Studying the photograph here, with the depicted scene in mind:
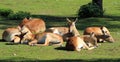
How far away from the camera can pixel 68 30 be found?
1595 cm

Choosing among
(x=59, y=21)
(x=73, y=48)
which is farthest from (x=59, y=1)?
(x=73, y=48)

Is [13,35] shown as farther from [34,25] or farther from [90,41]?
[90,41]

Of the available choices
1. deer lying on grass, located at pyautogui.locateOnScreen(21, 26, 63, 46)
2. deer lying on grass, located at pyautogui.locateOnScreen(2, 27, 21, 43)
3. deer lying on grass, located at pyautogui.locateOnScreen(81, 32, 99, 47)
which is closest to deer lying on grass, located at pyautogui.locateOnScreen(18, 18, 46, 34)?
deer lying on grass, located at pyautogui.locateOnScreen(2, 27, 21, 43)

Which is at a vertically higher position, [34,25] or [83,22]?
[34,25]

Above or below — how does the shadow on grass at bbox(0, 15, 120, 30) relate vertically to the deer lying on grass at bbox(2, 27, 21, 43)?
below

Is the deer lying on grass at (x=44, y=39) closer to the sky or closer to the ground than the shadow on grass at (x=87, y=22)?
closer to the sky

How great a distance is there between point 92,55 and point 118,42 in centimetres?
319

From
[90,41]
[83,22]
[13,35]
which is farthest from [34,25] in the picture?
[83,22]

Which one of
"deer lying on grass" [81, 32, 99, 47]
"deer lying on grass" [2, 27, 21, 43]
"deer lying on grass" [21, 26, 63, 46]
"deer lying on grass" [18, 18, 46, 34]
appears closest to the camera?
"deer lying on grass" [81, 32, 99, 47]

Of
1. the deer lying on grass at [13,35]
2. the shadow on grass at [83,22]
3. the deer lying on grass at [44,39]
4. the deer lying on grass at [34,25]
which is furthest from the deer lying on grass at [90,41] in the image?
the shadow on grass at [83,22]

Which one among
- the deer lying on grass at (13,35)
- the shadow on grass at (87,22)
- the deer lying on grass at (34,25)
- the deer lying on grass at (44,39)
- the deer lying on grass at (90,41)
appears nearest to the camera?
the deer lying on grass at (90,41)

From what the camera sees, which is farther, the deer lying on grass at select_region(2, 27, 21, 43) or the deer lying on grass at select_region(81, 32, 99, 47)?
the deer lying on grass at select_region(2, 27, 21, 43)

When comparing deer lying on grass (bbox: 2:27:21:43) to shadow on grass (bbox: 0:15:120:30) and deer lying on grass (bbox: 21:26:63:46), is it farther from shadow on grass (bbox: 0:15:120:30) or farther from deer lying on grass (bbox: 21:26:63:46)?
shadow on grass (bbox: 0:15:120:30)

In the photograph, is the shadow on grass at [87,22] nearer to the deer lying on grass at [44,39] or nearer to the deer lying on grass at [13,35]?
the deer lying on grass at [13,35]
